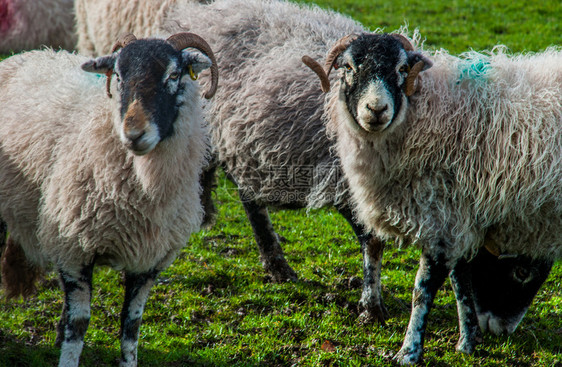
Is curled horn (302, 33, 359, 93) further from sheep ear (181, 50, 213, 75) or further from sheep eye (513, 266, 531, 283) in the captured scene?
sheep eye (513, 266, 531, 283)

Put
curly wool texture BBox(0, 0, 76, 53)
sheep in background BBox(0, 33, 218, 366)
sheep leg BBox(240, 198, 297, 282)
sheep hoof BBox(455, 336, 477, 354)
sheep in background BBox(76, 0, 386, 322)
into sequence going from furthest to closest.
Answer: curly wool texture BBox(0, 0, 76, 53), sheep leg BBox(240, 198, 297, 282), sheep in background BBox(76, 0, 386, 322), sheep hoof BBox(455, 336, 477, 354), sheep in background BBox(0, 33, 218, 366)

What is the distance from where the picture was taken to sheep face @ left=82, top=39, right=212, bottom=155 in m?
3.74

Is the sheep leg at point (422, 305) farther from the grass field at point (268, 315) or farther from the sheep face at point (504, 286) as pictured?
the sheep face at point (504, 286)

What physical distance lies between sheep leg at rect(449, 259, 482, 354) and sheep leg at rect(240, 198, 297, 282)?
5.76 ft

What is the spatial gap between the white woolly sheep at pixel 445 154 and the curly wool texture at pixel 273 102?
0.77 meters

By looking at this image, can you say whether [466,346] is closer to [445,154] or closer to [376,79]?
[445,154]

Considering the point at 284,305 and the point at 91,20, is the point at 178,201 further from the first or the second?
the point at 91,20

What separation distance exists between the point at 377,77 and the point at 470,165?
0.96 metres

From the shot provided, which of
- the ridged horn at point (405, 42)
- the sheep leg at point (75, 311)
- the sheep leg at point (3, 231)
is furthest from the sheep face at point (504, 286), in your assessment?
the sheep leg at point (3, 231)

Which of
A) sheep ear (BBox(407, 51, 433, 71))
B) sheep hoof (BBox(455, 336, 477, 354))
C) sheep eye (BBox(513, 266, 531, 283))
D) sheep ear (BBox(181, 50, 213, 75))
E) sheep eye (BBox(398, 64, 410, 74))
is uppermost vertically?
sheep ear (BBox(407, 51, 433, 71))

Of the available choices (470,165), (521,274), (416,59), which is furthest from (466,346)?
(416,59)

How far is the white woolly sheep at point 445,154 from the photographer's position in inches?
179

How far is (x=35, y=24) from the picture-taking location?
997cm

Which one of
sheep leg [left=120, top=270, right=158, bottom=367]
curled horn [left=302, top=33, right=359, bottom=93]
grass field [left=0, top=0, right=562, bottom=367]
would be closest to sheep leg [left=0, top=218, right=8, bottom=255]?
grass field [left=0, top=0, right=562, bottom=367]
